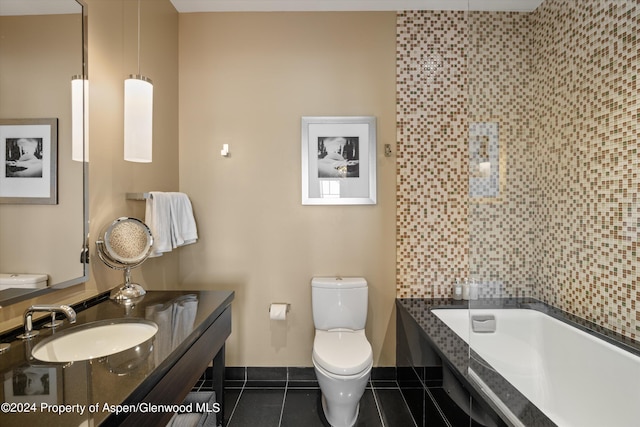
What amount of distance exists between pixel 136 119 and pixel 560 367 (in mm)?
2273

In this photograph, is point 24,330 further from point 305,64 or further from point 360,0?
point 360,0

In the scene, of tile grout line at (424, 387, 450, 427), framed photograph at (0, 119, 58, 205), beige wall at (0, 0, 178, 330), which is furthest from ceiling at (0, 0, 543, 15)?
tile grout line at (424, 387, 450, 427)

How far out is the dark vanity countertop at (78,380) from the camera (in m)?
0.76

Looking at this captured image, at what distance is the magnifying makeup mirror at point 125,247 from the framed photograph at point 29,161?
0.33 metres

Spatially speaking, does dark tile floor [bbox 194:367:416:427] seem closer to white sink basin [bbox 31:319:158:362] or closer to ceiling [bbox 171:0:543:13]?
white sink basin [bbox 31:319:158:362]

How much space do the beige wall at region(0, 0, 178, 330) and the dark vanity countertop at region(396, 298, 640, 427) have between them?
177 centimetres

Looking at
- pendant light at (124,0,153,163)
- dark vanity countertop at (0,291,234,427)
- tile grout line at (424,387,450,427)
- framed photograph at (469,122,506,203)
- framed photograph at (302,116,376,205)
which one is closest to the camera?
dark vanity countertop at (0,291,234,427)

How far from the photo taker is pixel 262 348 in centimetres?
250

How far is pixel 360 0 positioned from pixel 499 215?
74.8 inches

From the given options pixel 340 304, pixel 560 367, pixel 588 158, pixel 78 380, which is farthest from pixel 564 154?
pixel 78 380

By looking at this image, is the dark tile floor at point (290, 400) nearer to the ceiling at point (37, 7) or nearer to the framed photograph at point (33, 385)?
the framed photograph at point (33, 385)

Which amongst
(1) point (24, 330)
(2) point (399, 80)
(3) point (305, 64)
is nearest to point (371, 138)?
(2) point (399, 80)

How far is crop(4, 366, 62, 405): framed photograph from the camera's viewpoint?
2.65ft

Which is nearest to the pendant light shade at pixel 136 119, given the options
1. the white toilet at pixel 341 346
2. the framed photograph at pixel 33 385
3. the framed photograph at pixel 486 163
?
the framed photograph at pixel 33 385
